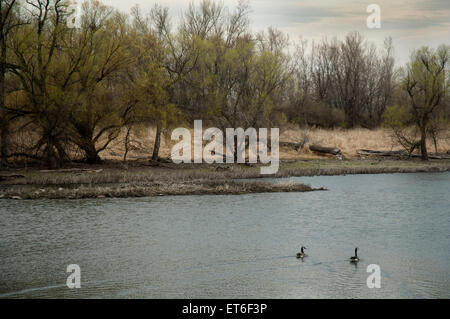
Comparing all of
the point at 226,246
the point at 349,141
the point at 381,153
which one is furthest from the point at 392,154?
the point at 226,246

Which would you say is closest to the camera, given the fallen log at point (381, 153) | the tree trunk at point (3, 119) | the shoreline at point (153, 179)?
the shoreline at point (153, 179)

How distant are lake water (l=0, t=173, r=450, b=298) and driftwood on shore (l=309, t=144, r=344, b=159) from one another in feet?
64.9

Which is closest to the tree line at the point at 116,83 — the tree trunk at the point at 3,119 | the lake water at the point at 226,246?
the tree trunk at the point at 3,119

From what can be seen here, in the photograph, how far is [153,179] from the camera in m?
30.0

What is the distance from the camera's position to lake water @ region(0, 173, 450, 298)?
Answer: 12.4 meters

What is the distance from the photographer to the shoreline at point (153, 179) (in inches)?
1024

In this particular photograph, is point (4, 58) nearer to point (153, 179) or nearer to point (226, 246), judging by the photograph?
point (153, 179)

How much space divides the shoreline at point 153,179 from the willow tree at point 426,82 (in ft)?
18.9

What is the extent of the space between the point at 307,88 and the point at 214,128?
3067 cm

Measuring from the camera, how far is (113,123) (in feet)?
115

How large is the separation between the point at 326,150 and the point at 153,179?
20.5 meters

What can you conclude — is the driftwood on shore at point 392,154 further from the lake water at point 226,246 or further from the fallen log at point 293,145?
the lake water at point 226,246
